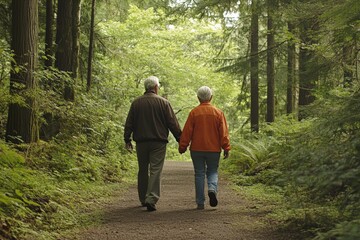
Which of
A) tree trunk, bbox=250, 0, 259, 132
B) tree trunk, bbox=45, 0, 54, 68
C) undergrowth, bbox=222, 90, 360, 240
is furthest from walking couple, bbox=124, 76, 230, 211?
tree trunk, bbox=250, 0, 259, 132

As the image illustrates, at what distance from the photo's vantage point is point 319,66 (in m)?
11.3

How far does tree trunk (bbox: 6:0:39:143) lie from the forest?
0.02 metres

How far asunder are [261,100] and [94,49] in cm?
1024

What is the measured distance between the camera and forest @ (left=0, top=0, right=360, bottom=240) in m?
5.32

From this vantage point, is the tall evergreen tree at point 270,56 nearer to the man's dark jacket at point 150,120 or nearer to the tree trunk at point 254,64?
the tree trunk at point 254,64

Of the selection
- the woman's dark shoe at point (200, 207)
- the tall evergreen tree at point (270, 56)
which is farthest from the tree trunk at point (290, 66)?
the woman's dark shoe at point (200, 207)

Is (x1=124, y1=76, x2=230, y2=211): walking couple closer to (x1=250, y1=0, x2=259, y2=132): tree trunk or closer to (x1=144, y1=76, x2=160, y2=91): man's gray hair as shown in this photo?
(x1=144, y1=76, x2=160, y2=91): man's gray hair

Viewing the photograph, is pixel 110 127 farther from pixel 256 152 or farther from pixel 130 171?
pixel 256 152

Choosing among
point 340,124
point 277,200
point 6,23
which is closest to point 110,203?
point 277,200

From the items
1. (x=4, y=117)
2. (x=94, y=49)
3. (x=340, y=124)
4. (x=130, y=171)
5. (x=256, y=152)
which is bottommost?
(x=130, y=171)

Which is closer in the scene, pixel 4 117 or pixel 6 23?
pixel 4 117

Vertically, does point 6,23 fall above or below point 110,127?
above

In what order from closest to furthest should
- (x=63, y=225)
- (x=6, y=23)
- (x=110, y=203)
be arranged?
(x=63, y=225), (x=110, y=203), (x=6, y=23)

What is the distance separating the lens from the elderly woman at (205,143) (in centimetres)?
808
